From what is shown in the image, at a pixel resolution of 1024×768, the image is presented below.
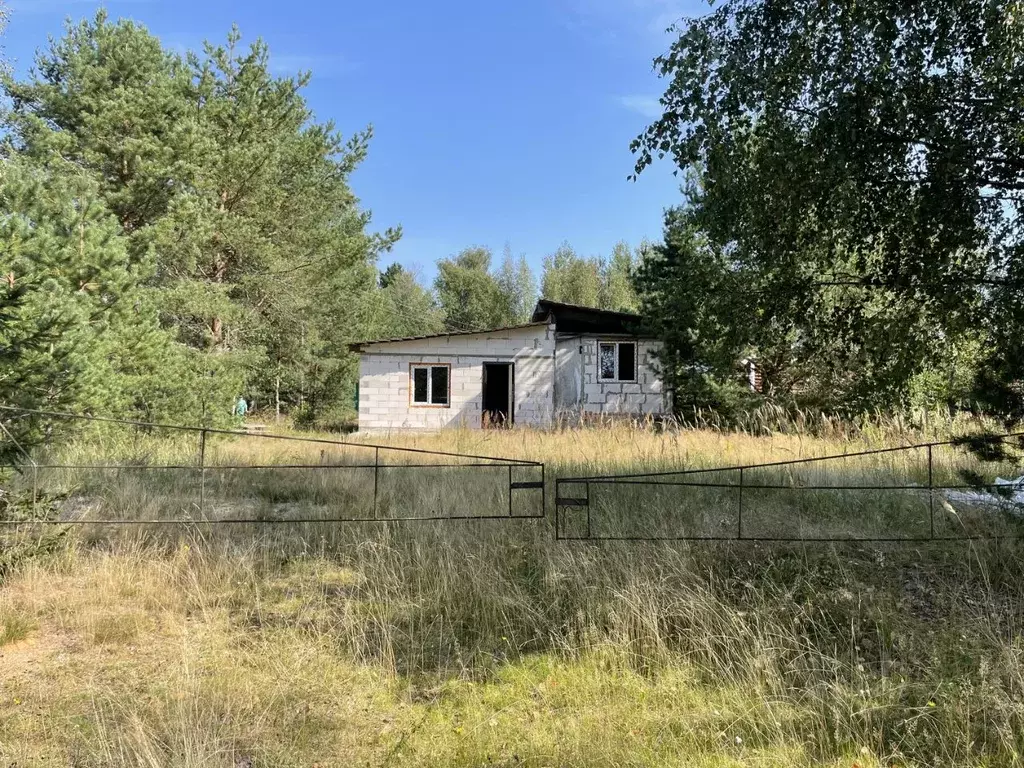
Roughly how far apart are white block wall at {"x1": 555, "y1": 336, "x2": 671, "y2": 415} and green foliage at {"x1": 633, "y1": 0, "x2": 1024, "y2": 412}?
12.7m

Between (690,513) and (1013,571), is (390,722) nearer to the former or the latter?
(690,513)

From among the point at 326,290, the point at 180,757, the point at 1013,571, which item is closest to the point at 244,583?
the point at 180,757

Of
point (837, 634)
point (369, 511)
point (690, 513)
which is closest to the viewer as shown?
point (837, 634)

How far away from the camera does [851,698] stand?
2523mm

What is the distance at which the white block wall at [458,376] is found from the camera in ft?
56.2

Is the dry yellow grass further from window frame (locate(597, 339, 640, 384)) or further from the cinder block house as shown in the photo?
window frame (locate(597, 339, 640, 384))

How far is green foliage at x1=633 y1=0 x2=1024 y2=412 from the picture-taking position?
3.63 meters

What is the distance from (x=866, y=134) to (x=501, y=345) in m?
Answer: 14.0

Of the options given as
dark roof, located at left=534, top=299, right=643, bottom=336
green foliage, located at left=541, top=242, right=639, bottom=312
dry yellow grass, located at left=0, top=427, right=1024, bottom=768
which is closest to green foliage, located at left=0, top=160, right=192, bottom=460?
dry yellow grass, located at left=0, top=427, right=1024, bottom=768

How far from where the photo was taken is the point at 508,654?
3.20 metres

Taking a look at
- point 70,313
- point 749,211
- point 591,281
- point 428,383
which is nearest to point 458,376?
Answer: point 428,383

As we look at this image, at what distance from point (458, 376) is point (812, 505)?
1274 centimetres

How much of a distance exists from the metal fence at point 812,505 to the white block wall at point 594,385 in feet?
35.3

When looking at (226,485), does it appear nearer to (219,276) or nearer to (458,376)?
(458,376)
